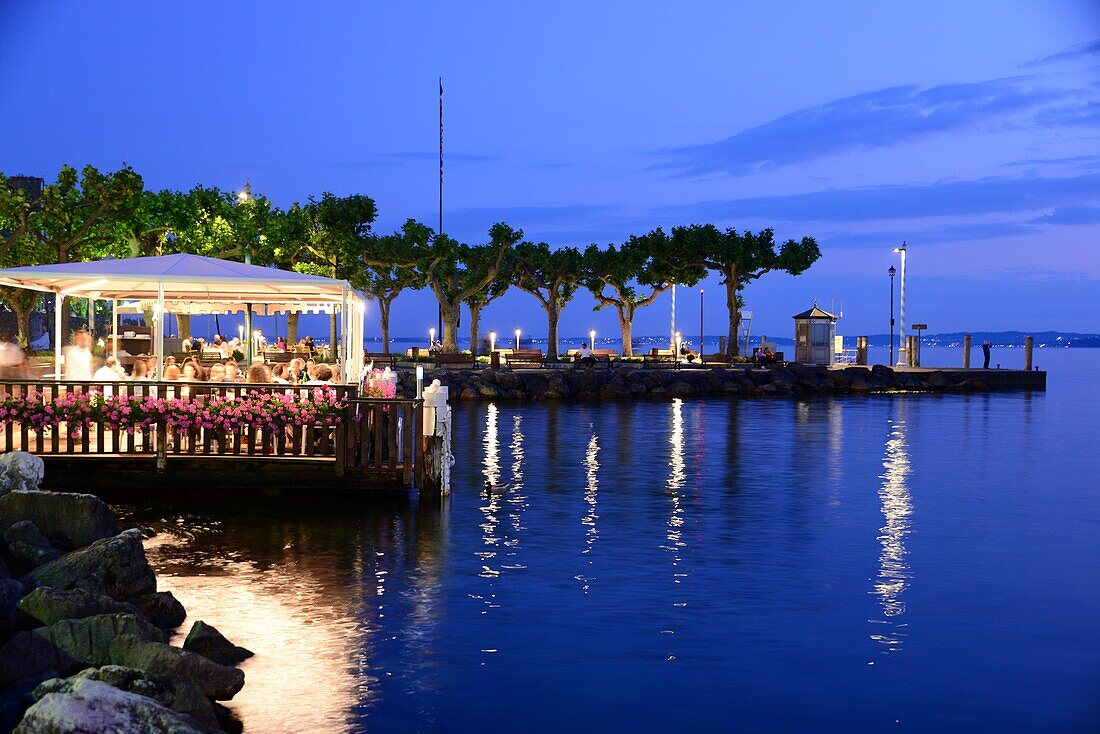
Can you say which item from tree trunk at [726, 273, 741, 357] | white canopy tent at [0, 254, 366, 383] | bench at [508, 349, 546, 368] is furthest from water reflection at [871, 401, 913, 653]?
tree trunk at [726, 273, 741, 357]

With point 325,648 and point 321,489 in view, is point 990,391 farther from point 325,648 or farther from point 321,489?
point 325,648

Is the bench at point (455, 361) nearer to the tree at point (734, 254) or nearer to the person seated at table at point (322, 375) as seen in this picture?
the tree at point (734, 254)

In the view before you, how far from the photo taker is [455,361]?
2042 inches

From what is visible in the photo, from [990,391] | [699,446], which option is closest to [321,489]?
[699,446]

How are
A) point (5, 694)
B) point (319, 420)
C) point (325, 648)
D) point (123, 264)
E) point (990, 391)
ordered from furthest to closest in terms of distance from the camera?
point (990, 391) < point (123, 264) < point (319, 420) < point (325, 648) < point (5, 694)

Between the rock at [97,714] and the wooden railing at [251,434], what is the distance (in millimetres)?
9670

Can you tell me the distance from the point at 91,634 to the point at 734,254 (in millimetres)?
55870

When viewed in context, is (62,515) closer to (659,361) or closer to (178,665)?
(178,665)

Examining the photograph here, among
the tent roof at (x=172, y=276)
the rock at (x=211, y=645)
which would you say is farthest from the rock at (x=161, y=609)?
the tent roof at (x=172, y=276)

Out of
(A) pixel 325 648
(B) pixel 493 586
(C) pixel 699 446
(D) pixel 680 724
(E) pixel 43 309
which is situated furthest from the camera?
(E) pixel 43 309

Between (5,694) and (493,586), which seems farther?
(493,586)

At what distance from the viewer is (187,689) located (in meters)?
7.21

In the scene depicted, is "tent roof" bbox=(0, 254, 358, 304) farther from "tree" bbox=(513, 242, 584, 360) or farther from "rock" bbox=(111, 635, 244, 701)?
"tree" bbox=(513, 242, 584, 360)

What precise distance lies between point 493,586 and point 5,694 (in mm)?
5531
